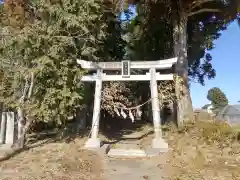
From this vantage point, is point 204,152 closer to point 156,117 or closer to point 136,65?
point 156,117

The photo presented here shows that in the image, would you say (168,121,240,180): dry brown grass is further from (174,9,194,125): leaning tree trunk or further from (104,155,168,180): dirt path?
(174,9,194,125): leaning tree trunk

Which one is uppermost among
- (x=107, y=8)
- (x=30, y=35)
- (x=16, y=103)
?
(x=107, y=8)

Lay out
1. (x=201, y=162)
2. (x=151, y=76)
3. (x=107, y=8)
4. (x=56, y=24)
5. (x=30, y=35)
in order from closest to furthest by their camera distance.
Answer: (x=201, y=162) < (x=30, y=35) < (x=56, y=24) < (x=151, y=76) < (x=107, y=8)

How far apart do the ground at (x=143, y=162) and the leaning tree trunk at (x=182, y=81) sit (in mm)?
1624

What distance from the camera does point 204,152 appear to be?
9258mm

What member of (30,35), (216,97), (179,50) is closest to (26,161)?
(30,35)

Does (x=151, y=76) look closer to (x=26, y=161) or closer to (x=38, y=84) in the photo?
(x=38, y=84)

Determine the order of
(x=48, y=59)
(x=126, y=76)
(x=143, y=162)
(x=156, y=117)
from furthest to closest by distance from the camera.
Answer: (x=126, y=76) < (x=156, y=117) < (x=48, y=59) < (x=143, y=162)

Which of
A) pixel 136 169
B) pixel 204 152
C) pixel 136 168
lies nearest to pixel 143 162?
pixel 136 168

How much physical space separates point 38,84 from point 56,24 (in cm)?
217

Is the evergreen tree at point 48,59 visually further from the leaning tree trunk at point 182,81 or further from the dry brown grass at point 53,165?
the leaning tree trunk at point 182,81

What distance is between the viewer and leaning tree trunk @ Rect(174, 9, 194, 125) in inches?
507

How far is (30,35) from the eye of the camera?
966 cm

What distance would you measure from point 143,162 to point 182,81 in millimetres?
5285
